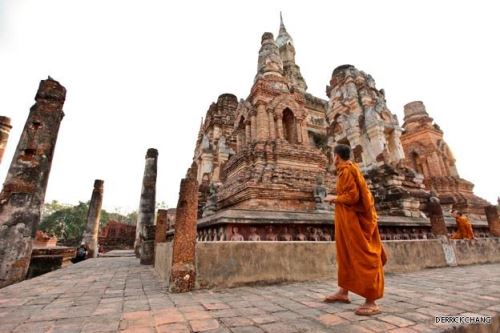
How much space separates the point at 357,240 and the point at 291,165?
7719mm

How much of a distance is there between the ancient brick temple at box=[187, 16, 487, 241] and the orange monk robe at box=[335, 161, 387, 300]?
9.10ft

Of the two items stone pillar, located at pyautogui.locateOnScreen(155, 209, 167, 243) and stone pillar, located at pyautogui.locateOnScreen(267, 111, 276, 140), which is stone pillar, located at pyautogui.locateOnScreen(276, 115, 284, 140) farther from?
stone pillar, located at pyautogui.locateOnScreen(155, 209, 167, 243)

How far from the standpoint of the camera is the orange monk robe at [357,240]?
8.86 feet

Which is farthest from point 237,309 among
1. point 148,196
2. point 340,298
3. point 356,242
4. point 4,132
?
point 148,196

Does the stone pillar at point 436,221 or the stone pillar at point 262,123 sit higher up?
the stone pillar at point 262,123

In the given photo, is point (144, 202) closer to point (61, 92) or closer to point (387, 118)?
point (61, 92)

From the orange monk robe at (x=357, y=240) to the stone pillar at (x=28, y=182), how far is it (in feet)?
20.0

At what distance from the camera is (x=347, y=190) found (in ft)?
10.1

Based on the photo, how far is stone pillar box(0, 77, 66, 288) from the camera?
199 inches

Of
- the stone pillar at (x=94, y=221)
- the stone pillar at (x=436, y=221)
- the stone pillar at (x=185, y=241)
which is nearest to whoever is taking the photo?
the stone pillar at (x=185, y=241)

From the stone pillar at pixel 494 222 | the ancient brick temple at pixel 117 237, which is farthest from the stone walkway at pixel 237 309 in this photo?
the ancient brick temple at pixel 117 237

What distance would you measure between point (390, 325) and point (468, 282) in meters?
3.04

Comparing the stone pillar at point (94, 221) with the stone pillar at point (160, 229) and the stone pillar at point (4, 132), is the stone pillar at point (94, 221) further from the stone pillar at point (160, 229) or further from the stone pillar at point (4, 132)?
the stone pillar at point (160, 229)

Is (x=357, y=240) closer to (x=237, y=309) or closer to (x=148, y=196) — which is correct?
(x=237, y=309)
